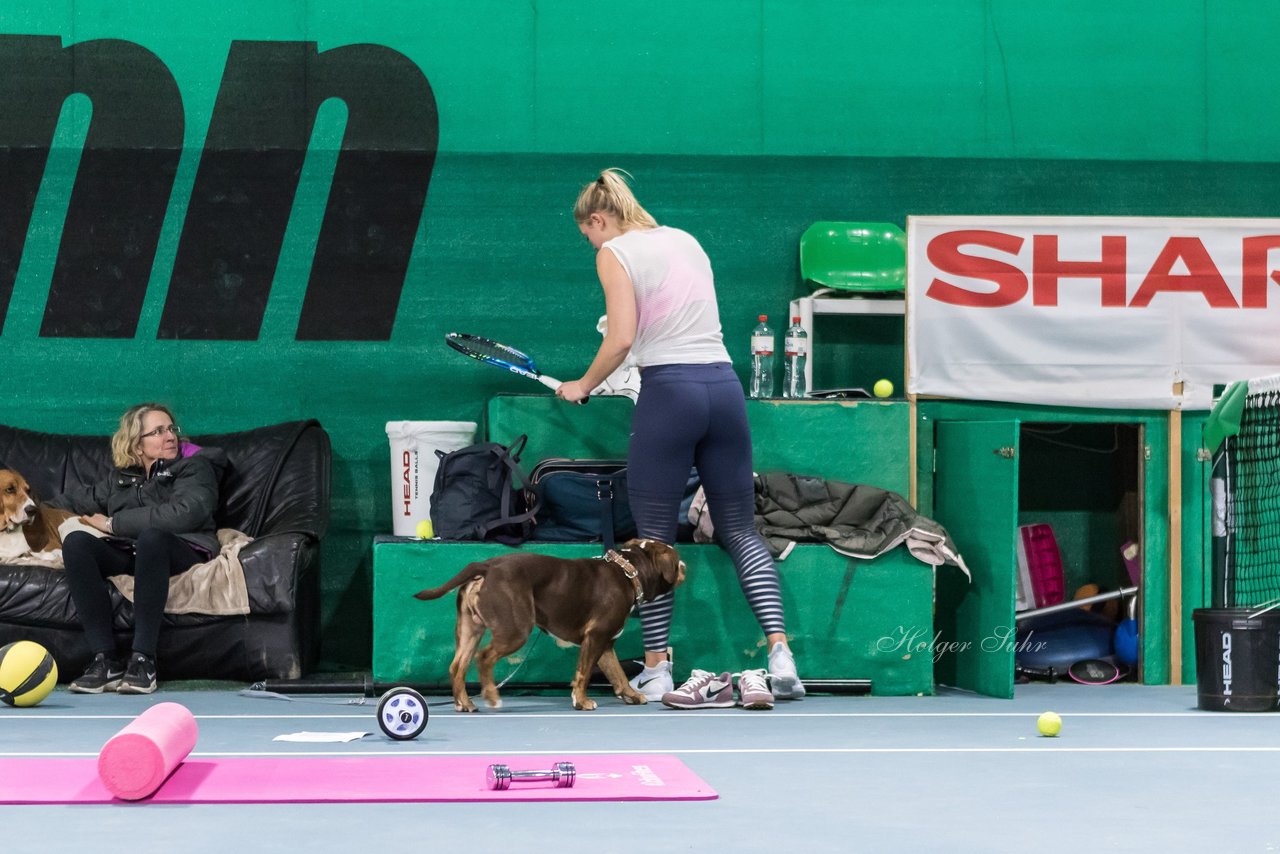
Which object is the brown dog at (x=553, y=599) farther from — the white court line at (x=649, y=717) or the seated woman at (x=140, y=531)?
the seated woman at (x=140, y=531)

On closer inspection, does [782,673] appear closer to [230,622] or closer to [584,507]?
[584,507]

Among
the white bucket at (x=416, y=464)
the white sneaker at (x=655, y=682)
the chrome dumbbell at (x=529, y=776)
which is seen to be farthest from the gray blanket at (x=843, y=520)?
the chrome dumbbell at (x=529, y=776)

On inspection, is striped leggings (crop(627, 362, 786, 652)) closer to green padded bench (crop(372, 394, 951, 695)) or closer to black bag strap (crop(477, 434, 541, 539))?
green padded bench (crop(372, 394, 951, 695))

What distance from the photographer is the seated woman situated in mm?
5598

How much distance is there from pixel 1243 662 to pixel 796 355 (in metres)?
2.25

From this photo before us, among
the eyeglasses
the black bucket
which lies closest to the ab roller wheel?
the eyeglasses

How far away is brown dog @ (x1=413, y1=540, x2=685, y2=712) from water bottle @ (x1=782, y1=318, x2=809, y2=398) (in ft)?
5.20

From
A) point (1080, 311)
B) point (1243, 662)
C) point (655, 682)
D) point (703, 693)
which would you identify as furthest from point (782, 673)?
point (1080, 311)

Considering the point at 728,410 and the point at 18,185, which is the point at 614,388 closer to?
the point at 728,410

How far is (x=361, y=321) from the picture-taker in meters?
6.84

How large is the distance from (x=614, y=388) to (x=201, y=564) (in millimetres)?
1688

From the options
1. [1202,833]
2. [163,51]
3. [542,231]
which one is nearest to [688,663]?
[542,231]

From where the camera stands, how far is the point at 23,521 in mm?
6027

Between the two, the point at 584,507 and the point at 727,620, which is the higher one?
the point at 584,507
